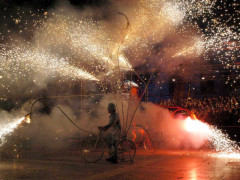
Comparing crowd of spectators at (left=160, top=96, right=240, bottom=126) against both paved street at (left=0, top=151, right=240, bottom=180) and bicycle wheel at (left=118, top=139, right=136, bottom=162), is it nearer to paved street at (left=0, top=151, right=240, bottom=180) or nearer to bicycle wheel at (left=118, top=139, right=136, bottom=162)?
bicycle wheel at (left=118, top=139, right=136, bottom=162)

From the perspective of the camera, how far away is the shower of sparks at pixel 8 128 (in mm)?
11523

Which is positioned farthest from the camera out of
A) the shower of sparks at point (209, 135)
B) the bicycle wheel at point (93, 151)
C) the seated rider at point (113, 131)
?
the shower of sparks at point (209, 135)

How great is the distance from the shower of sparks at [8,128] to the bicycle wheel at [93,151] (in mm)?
3622

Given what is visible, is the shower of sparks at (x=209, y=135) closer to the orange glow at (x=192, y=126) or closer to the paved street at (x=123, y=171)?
the orange glow at (x=192, y=126)

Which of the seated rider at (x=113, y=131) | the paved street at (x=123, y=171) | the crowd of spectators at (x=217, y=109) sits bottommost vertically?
the paved street at (x=123, y=171)

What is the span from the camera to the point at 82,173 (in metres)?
7.52

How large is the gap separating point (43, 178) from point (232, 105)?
11421mm

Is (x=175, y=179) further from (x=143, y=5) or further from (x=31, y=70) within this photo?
(x=31, y=70)

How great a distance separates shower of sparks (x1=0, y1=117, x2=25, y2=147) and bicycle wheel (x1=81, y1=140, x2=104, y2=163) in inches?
143

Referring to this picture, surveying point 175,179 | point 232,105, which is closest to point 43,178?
point 175,179

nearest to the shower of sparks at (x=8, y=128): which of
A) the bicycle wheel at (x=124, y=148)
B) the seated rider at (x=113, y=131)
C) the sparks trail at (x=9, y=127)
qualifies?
the sparks trail at (x=9, y=127)

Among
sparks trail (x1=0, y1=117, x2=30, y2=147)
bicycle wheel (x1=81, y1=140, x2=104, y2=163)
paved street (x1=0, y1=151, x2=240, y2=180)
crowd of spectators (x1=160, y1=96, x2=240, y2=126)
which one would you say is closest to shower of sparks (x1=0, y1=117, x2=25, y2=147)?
sparks trail (x1=0, y1=117, x2=30, y2=147)

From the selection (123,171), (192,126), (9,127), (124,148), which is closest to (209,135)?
(192,126)

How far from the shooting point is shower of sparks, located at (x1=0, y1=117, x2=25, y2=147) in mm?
11523
